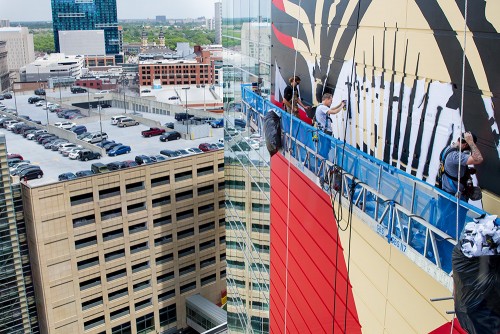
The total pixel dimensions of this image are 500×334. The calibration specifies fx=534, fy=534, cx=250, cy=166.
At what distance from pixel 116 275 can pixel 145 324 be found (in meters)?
2.34

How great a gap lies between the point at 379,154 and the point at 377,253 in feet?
2.53

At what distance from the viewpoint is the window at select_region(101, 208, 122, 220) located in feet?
57.1

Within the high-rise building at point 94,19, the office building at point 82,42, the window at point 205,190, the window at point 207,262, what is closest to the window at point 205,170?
the window at point 205,190

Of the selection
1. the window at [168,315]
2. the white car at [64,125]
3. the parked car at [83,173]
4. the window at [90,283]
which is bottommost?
the window at [168,315]

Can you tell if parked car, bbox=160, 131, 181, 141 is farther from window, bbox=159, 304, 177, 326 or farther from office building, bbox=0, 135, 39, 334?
office building, bbox=0, 135, 39, 334

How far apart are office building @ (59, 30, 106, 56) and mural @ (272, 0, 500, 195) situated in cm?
8046

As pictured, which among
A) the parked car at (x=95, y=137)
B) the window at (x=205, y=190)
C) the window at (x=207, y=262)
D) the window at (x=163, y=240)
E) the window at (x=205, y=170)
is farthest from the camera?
the parked car at (x=95, y=137)

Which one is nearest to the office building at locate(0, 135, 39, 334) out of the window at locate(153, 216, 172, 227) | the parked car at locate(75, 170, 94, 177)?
the parked car at locate(75, 170, 94, 177)

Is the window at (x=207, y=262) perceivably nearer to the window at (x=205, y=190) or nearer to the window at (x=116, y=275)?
the window at (x=205, y=190)

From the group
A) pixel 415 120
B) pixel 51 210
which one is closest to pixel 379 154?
pixel 415 120

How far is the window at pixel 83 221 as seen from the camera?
1678 cm

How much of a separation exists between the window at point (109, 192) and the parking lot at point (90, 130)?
4.99 ft

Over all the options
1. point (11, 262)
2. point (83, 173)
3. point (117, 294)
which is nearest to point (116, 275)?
point (117, 294)

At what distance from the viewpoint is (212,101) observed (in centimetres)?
3853
